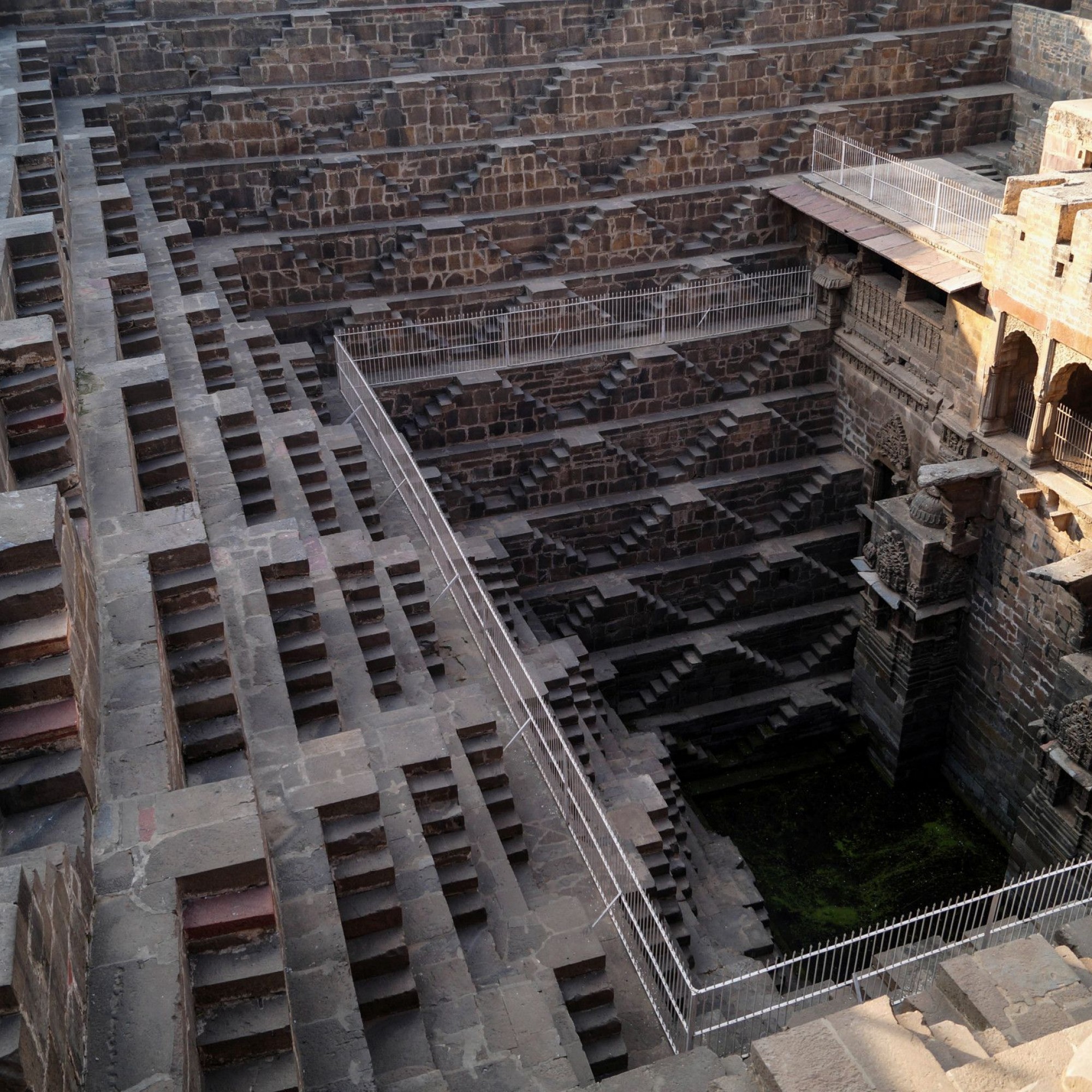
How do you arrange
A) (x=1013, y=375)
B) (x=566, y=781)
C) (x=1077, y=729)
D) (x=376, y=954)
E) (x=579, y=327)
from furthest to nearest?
(x=579, y=327) → (x=1013, y=375) → (x=1077, y=729) → (x=566, y=781) → (x=376, y=954)

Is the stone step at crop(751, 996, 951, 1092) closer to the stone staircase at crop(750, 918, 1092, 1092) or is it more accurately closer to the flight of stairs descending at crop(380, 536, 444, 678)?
the stone staircase at crop(750, 918, 1092, 1092)

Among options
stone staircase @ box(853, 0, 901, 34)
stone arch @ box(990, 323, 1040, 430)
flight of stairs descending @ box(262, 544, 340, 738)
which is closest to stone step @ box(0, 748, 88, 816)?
flight of stairs descending @ box(262, 544, 340, 738)

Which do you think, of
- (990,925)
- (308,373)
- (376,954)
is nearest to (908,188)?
(308,373)

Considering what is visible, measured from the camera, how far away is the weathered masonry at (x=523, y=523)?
6.48 m

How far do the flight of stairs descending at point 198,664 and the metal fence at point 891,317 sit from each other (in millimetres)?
12273

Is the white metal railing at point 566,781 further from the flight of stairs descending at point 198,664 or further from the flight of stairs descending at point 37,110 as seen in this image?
the flight of stairs descending at point 37,110

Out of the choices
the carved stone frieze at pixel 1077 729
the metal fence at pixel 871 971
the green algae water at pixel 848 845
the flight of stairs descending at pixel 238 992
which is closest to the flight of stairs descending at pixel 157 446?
the flight of stairs descending at pixel 238 992

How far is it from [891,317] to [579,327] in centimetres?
479

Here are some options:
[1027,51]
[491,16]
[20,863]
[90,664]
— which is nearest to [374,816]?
[90,664]

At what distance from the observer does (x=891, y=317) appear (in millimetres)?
18281

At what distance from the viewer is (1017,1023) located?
7.29m

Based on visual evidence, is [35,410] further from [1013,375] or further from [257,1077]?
[1013,375]

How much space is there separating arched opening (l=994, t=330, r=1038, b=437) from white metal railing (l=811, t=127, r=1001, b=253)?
1.38m

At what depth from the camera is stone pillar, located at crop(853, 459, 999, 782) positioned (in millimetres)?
15867
